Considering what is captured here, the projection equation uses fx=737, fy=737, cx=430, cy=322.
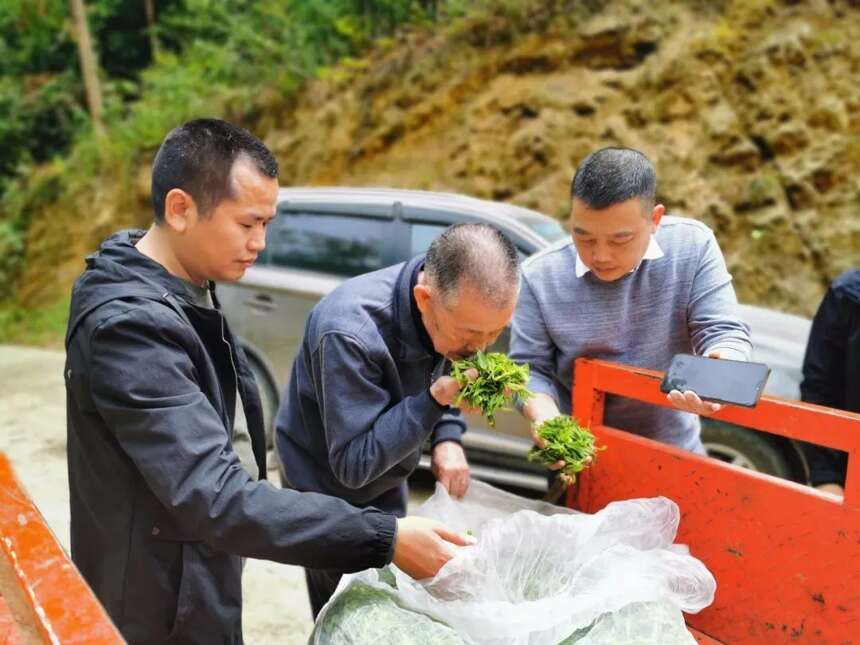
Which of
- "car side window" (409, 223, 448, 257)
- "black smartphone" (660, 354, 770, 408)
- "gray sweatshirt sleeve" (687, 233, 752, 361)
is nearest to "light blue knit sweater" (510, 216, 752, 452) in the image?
"gray sweatshirt sleeve" (687, 233, 752, 361)

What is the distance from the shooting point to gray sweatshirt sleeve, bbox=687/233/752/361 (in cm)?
212

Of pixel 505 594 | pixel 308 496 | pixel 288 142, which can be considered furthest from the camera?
pixel 288 142

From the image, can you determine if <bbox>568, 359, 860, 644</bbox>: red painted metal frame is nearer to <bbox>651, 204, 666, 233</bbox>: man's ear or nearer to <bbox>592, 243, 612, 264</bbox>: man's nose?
<bbox>592, 243, 612, 264</bbox>: man's nose

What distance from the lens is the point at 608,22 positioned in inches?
287

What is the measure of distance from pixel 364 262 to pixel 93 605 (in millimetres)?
3618

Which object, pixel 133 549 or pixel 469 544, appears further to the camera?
pixel 469 544

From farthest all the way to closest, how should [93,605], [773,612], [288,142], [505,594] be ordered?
[288,142]
[773,612]
[505,594]
[93,605]

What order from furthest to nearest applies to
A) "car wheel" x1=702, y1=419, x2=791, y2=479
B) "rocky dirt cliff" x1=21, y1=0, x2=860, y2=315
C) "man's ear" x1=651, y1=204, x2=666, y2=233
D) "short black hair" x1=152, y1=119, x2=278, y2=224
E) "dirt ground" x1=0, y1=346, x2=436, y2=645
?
1. "rocky dirt cliff" x1=21, y1=0, x2=860, y2=315
2. "car wheel" x1=702, y1=419, x2=791, y2=479
3. "dirt ground" x1=0, y1=346, x2=436, y2=645
4. "man's ear" x1=651, y1=204, x2=666, y2=233
5. "short black hair" x1=152, y1=119, x2=278, y2=224

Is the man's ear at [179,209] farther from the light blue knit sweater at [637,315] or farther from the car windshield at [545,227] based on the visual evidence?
the car windshield at [545,227]

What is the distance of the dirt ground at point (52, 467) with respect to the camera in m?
3.24

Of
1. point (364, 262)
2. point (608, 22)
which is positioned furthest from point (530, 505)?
point (608, 22)

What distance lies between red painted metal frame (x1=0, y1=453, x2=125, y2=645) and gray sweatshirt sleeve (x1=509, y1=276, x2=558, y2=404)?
57.4 inches

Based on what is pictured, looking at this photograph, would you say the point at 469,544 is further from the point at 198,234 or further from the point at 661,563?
the point at 198,234

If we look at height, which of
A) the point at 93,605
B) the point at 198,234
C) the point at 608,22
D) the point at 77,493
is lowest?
the point at 77,493
